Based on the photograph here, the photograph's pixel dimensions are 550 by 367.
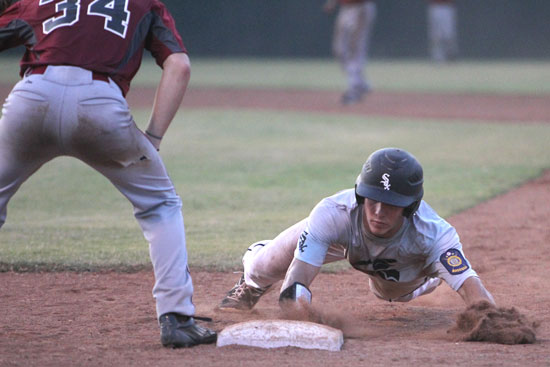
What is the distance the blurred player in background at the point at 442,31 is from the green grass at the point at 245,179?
36.1 ft

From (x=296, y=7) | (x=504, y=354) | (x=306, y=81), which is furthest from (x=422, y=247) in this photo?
(x=296, y=7)

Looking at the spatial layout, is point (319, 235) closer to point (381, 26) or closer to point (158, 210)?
point (158, 210)

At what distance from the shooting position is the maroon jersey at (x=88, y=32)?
3254 millimetres

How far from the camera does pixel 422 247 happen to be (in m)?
3.78

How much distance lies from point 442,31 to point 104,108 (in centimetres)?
2374

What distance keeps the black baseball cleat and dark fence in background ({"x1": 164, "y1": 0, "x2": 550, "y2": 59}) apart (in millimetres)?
25962

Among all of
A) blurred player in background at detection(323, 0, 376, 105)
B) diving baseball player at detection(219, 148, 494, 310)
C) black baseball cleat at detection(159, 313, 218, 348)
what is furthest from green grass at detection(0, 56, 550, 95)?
black baseball cleat at detection(159, 313, 218, 348)

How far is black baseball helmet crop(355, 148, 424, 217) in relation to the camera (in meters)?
3.60

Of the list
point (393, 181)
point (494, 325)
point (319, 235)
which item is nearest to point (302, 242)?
point (319, 235)

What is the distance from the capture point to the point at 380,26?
28938 mm

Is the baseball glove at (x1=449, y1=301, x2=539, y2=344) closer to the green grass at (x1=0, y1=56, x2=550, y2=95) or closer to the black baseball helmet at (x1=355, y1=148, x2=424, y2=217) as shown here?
the black baseball helmet at (x1=355, y1=148, x2=424, y2=217)

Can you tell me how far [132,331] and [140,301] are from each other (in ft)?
2.23

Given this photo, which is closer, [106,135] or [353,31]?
[106,135]

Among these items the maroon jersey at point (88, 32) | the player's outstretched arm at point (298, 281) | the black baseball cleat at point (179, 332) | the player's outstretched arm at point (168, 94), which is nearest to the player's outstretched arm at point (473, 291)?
the player's outstretched arm at point (298, 281)
